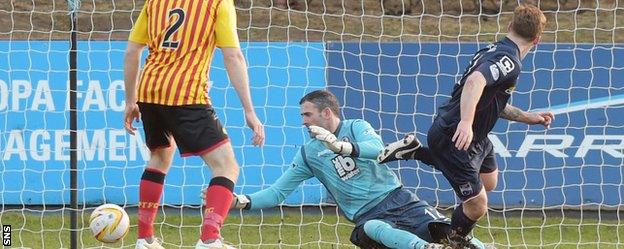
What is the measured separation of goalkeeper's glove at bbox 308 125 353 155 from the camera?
22.5 feet

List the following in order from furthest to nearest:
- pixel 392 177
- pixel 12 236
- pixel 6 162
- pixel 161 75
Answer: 1. pixel 6 162
2. pixel 12 236
3. pixel 392 177
4. pixel 161 75

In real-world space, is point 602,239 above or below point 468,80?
below

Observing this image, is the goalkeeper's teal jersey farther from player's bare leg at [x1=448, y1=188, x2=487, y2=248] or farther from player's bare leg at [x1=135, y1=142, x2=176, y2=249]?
player's bare leg at [x1=135, y1=142, x2=176, y2=249]

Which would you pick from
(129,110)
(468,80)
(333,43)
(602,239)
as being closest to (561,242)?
(602,239)

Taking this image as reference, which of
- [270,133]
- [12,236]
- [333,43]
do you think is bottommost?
[12,236]

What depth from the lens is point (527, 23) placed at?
23.0ft

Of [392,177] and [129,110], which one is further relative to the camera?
[392,177]

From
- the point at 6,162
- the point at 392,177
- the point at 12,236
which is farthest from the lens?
the point at 6,162

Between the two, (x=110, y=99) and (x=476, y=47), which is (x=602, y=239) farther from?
(x=110, y=99)

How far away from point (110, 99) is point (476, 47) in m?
3.01

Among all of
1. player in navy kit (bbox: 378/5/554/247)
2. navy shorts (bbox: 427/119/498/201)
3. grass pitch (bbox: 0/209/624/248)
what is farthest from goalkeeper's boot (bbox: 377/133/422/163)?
grass pitch (bbox: 0/209/624/248)

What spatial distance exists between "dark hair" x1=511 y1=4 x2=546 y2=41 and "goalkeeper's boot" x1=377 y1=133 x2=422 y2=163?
0.90 meters

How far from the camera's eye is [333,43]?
1045 centimetres

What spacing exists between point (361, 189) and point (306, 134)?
9.46 feet
